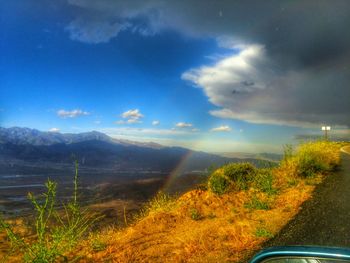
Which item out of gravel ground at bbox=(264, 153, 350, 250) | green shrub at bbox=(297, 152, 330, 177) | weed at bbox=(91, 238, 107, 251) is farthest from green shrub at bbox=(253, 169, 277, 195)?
weed at bbox=(91, 238, 107, 251)

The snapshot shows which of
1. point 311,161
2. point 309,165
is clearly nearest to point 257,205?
point 309,165

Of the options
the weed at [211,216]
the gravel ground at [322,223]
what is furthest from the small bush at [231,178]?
the gravel ground at [322,223]

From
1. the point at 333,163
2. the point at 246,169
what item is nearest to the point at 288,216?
the point at 246,169

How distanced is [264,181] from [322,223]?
4818mm

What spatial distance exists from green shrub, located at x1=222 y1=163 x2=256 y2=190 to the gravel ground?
2620 millimetres

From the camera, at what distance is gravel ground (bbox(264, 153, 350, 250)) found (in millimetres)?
7223

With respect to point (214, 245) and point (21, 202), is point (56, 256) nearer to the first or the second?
point (214, 245)

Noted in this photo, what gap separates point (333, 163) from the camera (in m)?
18.7

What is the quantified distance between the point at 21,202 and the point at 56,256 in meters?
112

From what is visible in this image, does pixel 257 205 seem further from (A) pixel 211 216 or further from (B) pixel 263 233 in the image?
(B) pixel 263 233

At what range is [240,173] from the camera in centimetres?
1392

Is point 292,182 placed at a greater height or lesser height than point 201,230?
greater

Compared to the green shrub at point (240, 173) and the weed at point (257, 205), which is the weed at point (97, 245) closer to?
the weed at point (257, 205)

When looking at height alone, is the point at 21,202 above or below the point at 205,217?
below
